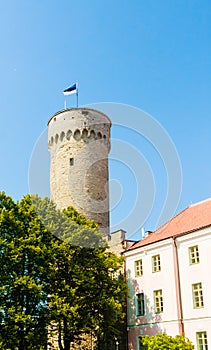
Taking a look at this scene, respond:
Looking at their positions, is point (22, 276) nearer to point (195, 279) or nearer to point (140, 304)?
point (140, 304)

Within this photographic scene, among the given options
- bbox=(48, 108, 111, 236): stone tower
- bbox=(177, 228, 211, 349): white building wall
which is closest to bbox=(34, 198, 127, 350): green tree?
bbox=(177, 228, 211, 349): white building wall

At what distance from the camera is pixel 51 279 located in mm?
28109

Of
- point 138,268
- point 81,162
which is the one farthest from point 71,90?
point 138,268

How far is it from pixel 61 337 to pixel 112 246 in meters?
8.59

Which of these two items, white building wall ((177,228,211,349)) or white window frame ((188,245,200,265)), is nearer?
white building wall ((177,228,211,349))

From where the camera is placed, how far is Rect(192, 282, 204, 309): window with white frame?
87.4 feet

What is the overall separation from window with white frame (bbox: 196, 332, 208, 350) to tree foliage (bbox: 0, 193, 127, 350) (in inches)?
205

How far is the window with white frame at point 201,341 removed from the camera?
83.6 feet

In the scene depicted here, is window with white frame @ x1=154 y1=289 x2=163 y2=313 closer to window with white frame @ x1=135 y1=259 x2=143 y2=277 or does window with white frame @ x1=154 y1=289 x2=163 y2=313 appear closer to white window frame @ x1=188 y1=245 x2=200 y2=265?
window with white frame @ x1=135 y1=259 x2=143 y2=277

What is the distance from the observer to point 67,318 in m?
26.1

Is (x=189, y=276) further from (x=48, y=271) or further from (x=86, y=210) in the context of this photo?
(x=86, y=210)

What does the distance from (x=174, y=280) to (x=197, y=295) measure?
2.04 m

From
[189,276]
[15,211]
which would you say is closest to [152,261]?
[189,276]

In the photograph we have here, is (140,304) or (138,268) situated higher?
(138,268)
